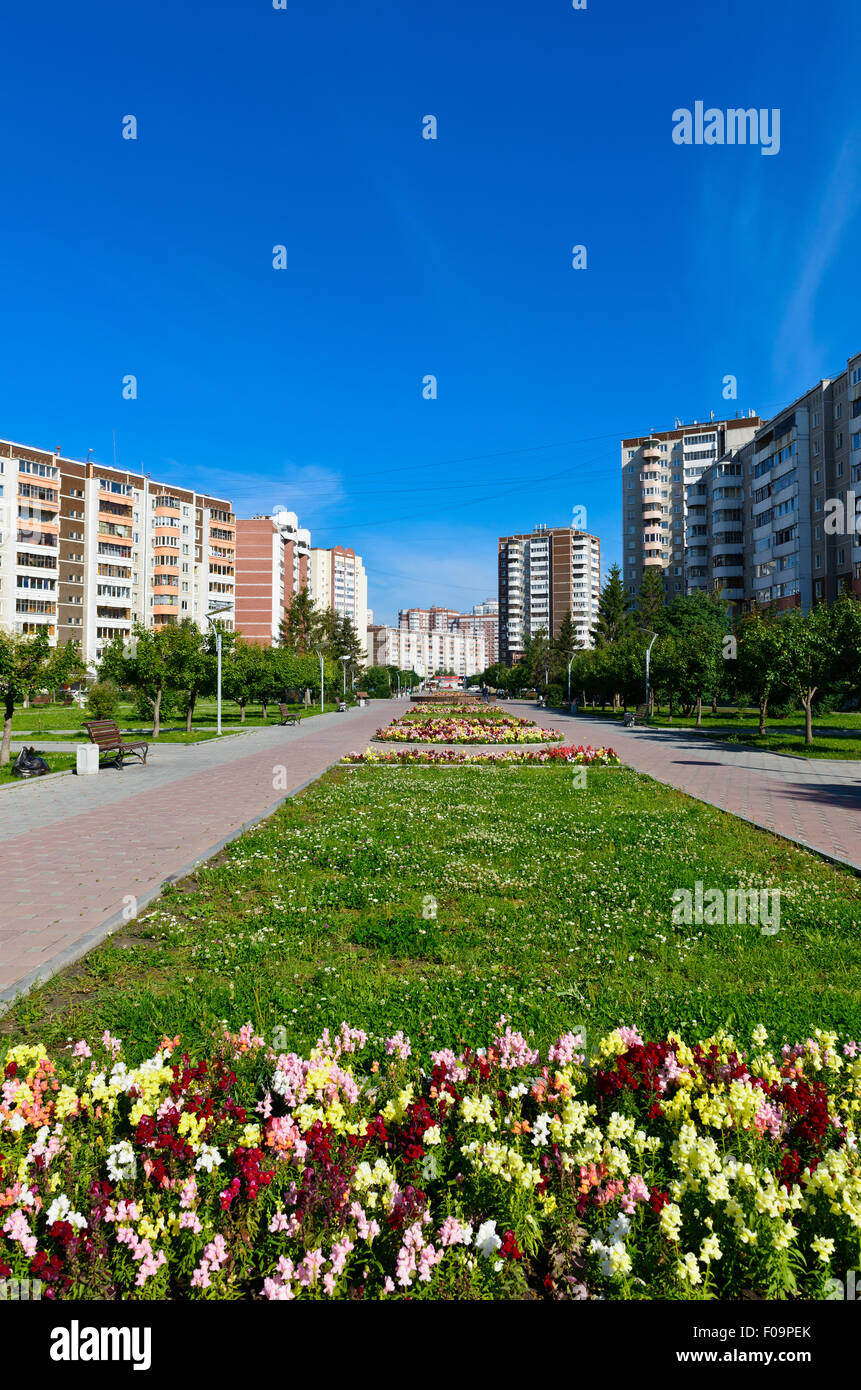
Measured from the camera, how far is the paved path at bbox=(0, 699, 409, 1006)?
6.05m

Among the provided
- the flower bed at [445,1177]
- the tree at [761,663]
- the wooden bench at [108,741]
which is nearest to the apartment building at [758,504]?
the tree at [761,663]

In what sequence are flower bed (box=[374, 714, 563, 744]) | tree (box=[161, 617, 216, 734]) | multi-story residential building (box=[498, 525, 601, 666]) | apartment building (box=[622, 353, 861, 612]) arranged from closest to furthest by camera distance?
1. flower bed (box=[374, 714, 563, 744])
2. tree (box=[161, 617, 216, 734])
3. apartment building (box=[622, 353, 861, 612])
4. multi-story residential building (box=[498, 525, 601, 666])

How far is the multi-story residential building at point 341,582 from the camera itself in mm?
169250

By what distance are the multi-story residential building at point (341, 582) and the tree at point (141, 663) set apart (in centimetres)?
12874

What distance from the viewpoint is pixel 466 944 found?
588cm

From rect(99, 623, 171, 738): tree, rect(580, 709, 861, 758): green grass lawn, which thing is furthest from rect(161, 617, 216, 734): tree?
rect(580, 709, 861, 758): green grass lawn

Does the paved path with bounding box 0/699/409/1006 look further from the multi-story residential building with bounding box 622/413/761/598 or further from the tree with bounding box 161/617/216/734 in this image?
the multi-story residential building with bounding box 622/413/761/598

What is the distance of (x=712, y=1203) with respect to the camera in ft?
9.03

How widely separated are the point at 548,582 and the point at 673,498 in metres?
62.6

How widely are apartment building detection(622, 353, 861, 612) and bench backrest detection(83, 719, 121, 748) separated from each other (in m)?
39.5

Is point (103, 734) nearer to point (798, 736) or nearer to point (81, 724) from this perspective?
point (81, 724)

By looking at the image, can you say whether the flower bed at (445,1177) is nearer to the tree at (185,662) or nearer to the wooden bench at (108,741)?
the wooden bench at (108,741)

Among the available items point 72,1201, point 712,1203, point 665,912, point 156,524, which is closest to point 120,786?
point 665,912

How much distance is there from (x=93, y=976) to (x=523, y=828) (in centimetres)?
637
